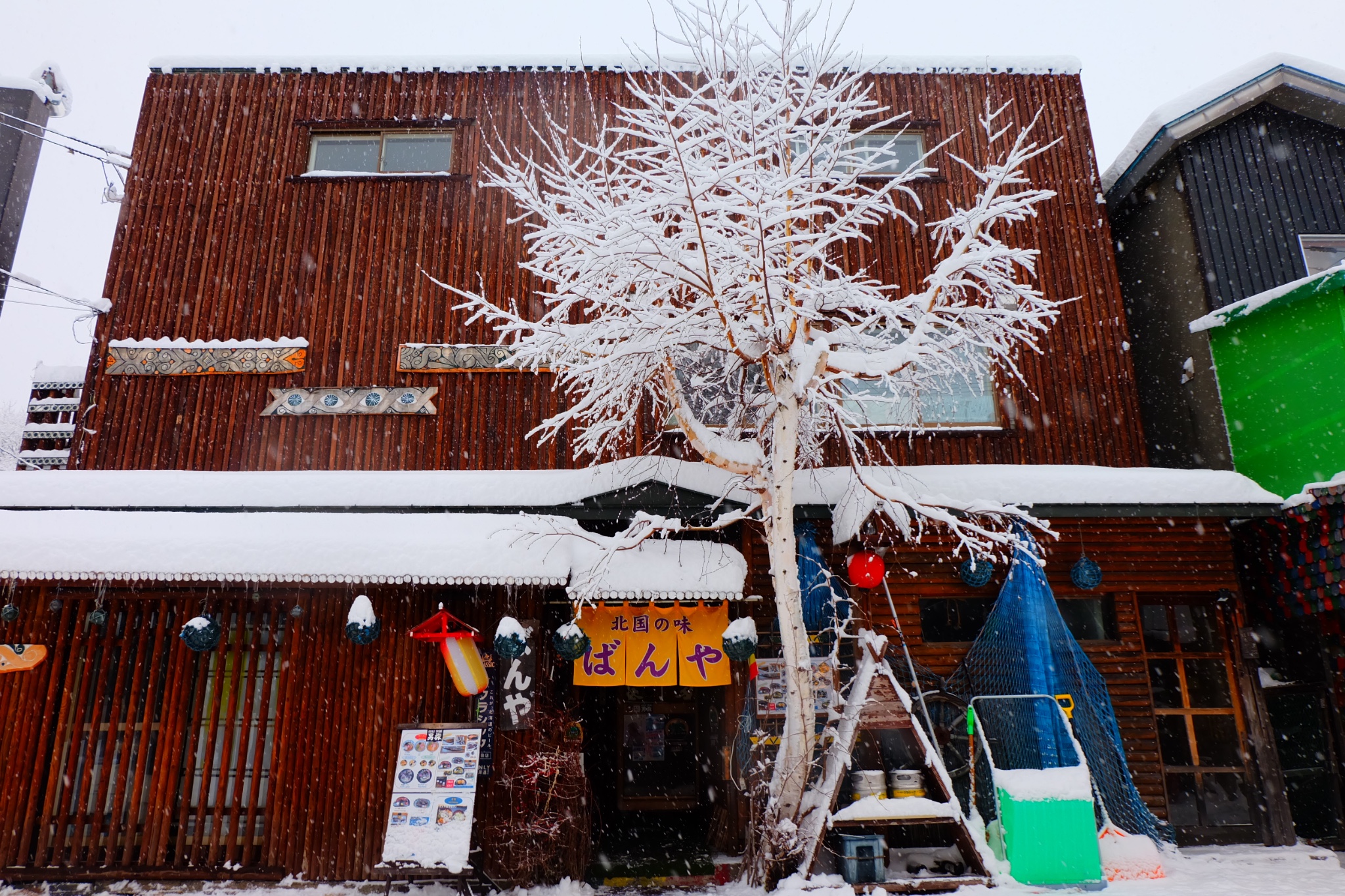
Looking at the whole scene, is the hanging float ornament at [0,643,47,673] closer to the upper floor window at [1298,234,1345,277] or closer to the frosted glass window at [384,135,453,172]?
the frosted glass window at [384,135,453,172]

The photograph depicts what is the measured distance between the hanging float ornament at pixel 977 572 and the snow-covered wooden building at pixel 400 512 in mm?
265

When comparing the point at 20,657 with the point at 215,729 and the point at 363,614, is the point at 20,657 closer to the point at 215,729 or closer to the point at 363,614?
the point at 215,729

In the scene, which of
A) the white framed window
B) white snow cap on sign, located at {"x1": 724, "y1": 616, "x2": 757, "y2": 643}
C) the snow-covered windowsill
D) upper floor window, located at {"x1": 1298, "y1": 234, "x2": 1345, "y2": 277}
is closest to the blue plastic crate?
white snow cap on sign, located at {"x1": 724, "y1": 616, "x2": 757, "y2": 643}

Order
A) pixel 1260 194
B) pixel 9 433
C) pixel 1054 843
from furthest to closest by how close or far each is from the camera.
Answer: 1. pixel 9 433
2. pixel 1260 194
3. pixel 1054 843

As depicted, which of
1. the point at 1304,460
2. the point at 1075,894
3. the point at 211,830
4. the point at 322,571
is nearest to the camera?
the point at 1075,894

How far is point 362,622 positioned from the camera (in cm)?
723

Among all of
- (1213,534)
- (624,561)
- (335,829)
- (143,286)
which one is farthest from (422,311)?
(1213,534)

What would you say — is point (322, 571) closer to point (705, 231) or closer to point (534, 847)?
point (534, 847)

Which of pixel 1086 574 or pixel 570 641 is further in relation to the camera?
pixel 1086 574

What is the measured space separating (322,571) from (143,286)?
223 inches

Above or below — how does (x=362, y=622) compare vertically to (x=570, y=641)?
above

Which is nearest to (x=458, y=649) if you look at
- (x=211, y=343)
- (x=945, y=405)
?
(x=211, y=343)

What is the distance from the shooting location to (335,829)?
24.8ft

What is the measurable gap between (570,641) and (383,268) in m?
5.75
